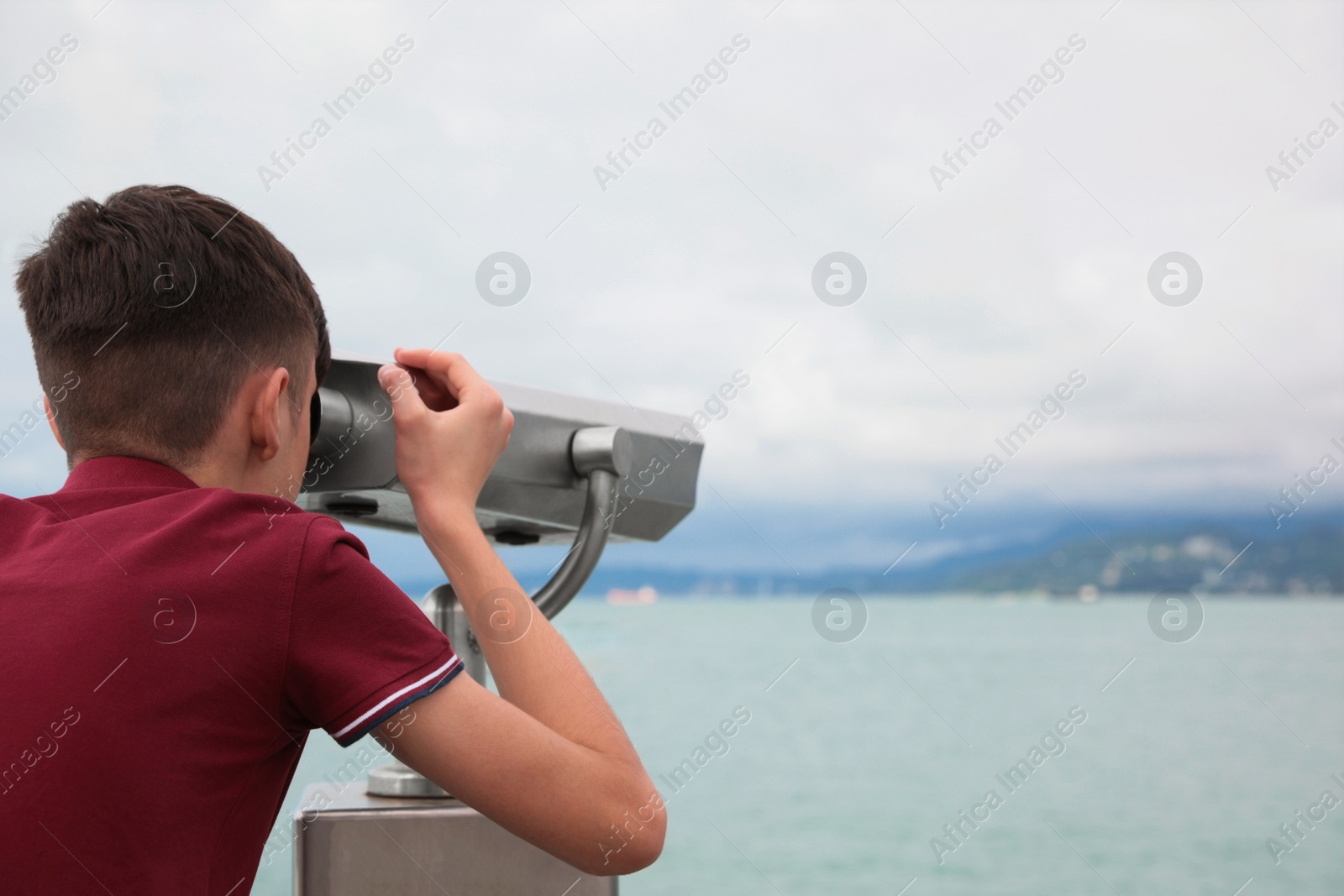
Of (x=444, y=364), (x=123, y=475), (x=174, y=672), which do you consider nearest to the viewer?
(x=174, y=672)

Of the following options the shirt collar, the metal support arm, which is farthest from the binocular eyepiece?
the shirt collar

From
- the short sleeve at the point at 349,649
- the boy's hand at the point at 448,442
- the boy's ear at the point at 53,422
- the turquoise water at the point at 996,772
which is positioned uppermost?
the boy's hand at the point at 448,442

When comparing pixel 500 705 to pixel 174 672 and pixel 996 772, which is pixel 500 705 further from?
pixel 996 772

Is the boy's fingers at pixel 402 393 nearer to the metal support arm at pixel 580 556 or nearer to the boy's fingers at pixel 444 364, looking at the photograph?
the boy's fingers at pixel 444 364

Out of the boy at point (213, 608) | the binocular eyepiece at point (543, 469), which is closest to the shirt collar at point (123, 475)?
the boy at point (213, 608)

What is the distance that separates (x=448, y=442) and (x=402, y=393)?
0.06 metres

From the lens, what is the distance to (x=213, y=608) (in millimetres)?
633

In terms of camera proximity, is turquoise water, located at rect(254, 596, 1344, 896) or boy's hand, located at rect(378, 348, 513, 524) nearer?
boy's hand, located at rect(378, 348, 513, 524)

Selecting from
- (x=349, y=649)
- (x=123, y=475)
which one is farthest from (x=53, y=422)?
(x=349, y=649)

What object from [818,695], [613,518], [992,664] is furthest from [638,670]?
[613,518]

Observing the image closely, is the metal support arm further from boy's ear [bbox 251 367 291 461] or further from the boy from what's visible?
boy's ear [bbox 251 367 291 461]

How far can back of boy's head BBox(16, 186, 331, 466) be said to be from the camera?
2.40 feet

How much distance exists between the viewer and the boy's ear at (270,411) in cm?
75

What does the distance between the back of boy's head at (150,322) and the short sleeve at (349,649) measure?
15 centimetres
